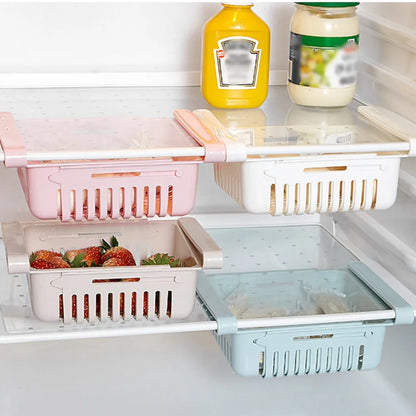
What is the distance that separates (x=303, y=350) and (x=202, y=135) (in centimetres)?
45

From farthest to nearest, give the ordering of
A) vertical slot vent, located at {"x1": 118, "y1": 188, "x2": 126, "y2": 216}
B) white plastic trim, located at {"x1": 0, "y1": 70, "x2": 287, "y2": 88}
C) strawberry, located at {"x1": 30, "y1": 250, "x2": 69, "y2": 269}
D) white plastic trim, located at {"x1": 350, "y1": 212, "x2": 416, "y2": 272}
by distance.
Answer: white plastic trim, located at {"x1": 0, "y1": 70, "x2": 287, "y2": 88}
white plastic trim, located at {"x1": 350, "y1": 212, "x2": 416, "y2": 272}
strawberry, located at {"x1": 30, "y1": 250, "x2": 69, "y2": 269}
vertical slot vent, located at {"x1": 118, "y1": 188, "x2": 126, "y2": 216}

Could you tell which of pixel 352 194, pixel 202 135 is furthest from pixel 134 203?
pixel 352 194

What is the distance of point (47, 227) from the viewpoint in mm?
1646

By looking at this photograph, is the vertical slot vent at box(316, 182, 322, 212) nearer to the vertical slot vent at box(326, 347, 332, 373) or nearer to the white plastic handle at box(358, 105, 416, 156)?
the white plastic handle at box(358, 105, 416, 156)

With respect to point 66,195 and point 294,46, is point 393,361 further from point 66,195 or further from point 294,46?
point 66,195

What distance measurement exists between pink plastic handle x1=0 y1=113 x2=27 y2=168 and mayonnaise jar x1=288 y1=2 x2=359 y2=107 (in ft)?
1.79

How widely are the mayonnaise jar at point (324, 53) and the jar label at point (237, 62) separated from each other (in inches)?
2.9

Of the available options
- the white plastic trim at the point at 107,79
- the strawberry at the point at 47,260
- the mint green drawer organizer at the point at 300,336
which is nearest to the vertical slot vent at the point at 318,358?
the mint green drawer organizer at the point at 300,336

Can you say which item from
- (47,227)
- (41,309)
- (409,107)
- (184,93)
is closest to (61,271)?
(41,309)

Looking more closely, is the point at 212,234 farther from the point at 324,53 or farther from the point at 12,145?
the point at 12,145

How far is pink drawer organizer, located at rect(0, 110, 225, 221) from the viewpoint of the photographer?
1319 millimetres

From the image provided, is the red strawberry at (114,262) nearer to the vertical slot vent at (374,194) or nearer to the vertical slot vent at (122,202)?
the vertical slot vent at (122,202)

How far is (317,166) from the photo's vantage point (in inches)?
57.2

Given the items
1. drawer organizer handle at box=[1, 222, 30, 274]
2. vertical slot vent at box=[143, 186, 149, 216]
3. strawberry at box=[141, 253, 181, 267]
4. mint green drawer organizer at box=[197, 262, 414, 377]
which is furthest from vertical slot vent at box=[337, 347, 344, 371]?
drawer organizer handle at box=[1, 222, 30, 274]
